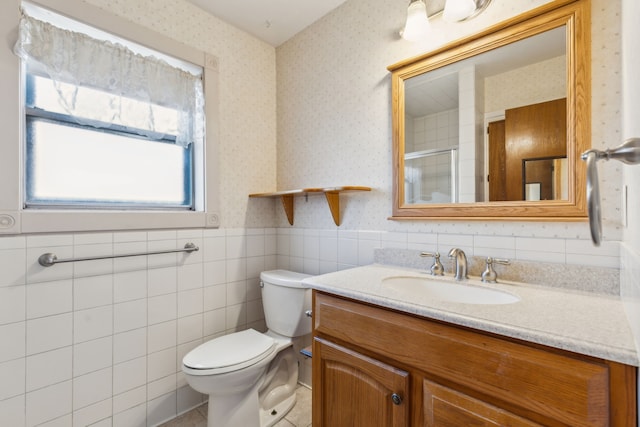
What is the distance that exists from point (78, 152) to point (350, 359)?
1592 mm

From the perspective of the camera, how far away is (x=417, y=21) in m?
1.36

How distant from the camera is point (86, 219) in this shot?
4.57 ft

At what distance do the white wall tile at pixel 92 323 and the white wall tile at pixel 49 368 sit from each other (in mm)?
71

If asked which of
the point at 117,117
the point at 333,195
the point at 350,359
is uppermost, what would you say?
the point at 117,117

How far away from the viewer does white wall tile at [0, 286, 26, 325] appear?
119 cm

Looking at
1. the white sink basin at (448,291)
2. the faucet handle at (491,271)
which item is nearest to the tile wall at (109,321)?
the white sink basin at (448,291)

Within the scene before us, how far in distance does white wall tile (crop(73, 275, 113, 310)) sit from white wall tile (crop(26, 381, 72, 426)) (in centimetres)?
35

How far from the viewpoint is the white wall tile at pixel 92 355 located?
1.37 meters

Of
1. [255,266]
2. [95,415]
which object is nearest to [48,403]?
[95,415]

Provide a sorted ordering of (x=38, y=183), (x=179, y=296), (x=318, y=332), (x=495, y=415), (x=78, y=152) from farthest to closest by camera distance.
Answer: (x=179, y=296) < (x=78, y=152) < (x=38, y=183) < (x=318, y=332) < (x=495, y=415)

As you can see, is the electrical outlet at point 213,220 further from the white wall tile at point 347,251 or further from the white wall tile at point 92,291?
the white wall tile at point 347,251

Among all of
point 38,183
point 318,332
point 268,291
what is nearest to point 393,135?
point 318,332

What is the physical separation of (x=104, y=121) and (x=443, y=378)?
1812 millimetres

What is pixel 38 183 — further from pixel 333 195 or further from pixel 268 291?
pixel 333 195
